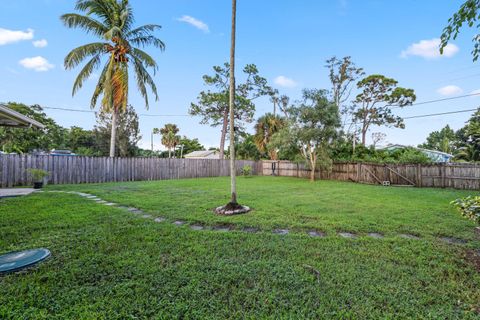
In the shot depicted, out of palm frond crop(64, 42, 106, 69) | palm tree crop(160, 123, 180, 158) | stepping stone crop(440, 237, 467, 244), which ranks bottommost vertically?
stepping stone crop(440, 237, 467, 244)

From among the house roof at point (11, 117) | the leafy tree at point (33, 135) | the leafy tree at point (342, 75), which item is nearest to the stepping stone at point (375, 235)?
the house roof at point (11, 117)

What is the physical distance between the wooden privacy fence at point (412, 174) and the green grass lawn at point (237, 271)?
8235mm

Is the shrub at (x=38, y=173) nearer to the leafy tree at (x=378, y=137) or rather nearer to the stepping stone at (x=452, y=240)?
the stepping stone at (x=452, y=240)

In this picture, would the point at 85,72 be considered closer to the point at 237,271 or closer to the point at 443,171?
the point at 237,271

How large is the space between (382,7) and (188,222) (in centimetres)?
1078

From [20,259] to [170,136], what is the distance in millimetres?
31576

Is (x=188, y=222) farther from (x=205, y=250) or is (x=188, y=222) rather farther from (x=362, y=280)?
(x=362, y=280)

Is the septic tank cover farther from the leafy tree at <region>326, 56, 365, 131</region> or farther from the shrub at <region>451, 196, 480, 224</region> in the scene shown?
the leafy tree at <region>326, 56, 365, 131</region>

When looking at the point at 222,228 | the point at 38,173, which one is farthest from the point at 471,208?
the point at 38,173

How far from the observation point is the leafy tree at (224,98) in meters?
17.5

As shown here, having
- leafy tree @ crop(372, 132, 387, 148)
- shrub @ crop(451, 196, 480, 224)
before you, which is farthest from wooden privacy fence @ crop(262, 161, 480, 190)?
leafy tree @ crop(372, 132, 387, 148)

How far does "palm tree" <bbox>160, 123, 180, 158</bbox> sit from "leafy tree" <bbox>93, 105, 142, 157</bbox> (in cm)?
1073

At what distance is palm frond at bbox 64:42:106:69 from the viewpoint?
1062 centimetres

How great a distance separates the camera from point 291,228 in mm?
3594
